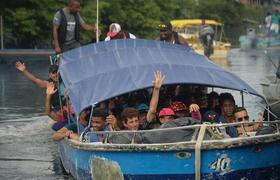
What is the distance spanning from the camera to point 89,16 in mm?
38312

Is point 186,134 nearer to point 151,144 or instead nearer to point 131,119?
point 151,144

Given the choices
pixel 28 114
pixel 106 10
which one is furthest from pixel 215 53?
pixel 28 114

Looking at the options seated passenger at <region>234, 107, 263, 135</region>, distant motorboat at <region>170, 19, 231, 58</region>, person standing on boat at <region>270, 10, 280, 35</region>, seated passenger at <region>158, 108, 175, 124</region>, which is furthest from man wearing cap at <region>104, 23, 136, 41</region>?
person standing on boat at <region>270, 10, 280, 35</region>

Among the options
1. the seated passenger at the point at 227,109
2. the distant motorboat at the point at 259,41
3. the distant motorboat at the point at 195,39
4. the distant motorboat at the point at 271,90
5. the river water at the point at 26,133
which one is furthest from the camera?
the distant motorboat at the point at 259,41

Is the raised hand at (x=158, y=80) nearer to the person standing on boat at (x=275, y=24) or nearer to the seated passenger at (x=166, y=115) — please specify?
the seated passenger at (x=166, y=115)

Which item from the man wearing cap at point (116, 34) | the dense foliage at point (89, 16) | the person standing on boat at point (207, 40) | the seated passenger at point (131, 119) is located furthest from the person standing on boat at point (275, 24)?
the seated passenger at point (131, 119)

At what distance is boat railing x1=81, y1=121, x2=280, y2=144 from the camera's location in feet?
23.4

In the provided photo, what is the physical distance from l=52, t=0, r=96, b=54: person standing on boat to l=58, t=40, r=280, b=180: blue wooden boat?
2851mm

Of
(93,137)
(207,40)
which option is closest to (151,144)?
(93,137)

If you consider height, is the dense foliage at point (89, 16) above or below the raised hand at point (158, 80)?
below

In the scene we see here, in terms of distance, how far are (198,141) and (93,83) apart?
2155 millimetres

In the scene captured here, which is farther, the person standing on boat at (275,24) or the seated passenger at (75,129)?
the person standing on boat at (275,24)

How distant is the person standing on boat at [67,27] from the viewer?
13211 millimetres

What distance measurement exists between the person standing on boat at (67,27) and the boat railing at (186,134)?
569 cm
